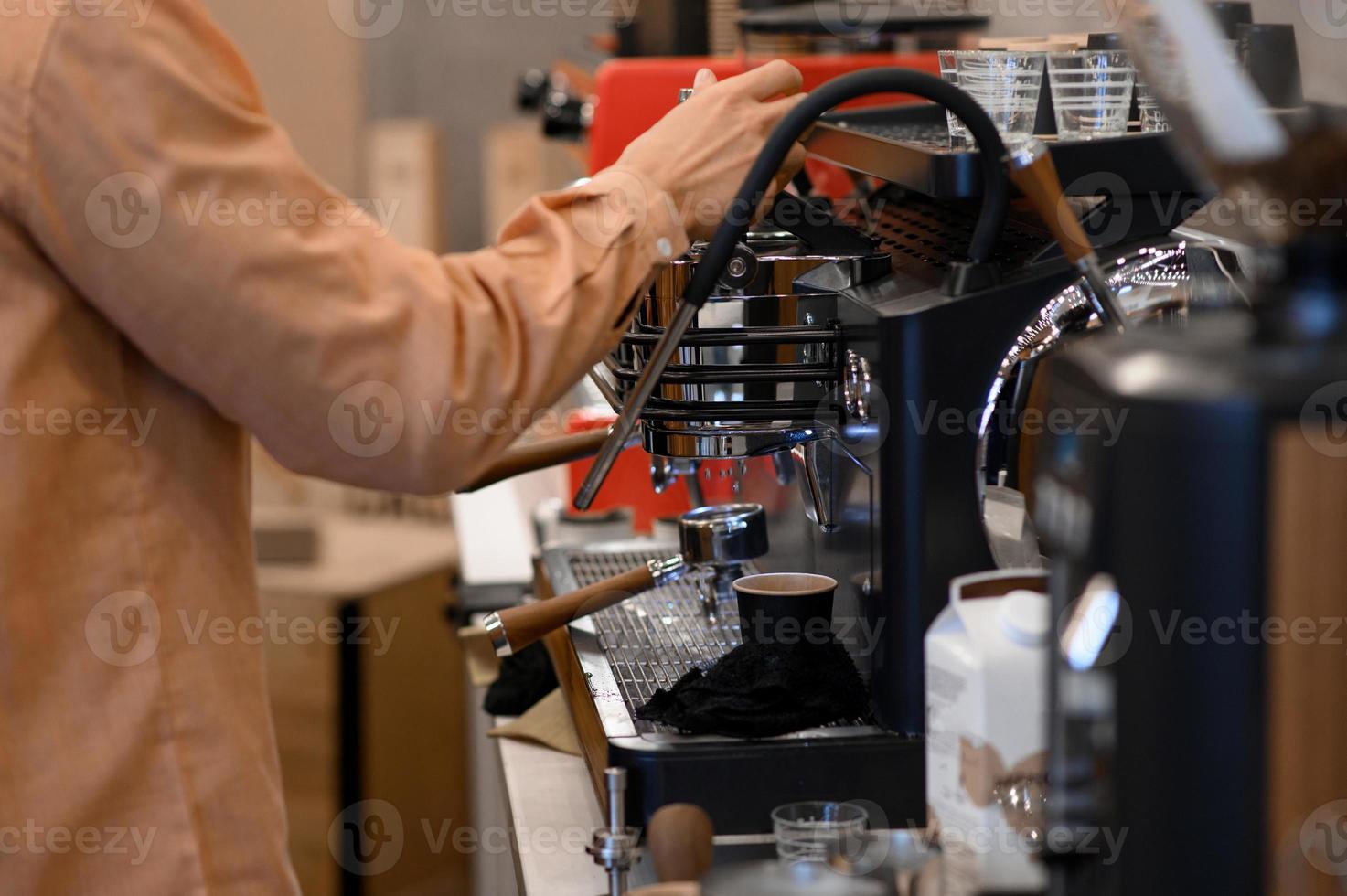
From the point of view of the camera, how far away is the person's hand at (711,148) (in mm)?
940

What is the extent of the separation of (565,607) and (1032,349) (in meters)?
0.41

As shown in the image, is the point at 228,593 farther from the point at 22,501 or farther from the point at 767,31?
the point at 767,31

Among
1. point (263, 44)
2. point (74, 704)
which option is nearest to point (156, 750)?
point (74, 704)

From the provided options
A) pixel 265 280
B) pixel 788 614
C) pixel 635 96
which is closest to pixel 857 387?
pixel 788 614

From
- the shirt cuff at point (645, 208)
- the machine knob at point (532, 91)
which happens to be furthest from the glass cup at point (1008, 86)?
the machine knob at point (532, 91)

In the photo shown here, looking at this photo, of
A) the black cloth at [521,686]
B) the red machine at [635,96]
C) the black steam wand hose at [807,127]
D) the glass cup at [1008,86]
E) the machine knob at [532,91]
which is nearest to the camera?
the black steam wand hose at [807,127]

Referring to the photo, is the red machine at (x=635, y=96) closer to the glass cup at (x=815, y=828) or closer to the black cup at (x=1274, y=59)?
the black cup at (x=1274, y=59)

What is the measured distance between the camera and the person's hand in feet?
3.08

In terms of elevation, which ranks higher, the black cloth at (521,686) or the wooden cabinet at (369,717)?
the black cloth at (521,686)

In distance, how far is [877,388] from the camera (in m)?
0.96

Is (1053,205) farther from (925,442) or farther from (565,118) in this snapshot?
(565,118)

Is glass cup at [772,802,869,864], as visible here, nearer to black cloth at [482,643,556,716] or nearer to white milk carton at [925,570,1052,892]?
white milk carton at [925,570,1052,892]

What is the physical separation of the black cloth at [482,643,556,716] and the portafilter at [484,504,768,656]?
196 mm

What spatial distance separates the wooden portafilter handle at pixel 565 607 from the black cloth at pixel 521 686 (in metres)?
0.19
